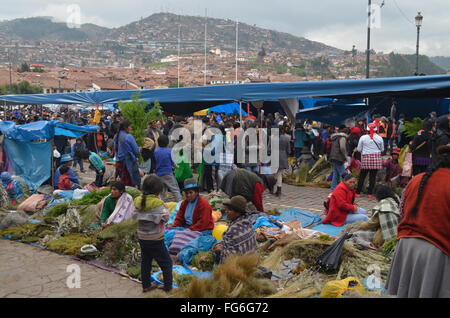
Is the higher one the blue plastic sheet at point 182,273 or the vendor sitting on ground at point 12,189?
the vendor sitting on ground at point 12,189

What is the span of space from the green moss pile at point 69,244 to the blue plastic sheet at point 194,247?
1375mm

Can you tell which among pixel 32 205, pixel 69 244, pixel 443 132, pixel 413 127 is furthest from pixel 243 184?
pixel 413 127

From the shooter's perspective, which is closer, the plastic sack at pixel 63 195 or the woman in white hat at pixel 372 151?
the plastic sack at pixel 63 195

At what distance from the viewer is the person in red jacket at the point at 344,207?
6.30 meters

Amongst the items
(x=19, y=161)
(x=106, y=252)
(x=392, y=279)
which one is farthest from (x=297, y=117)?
(x=392, y=279)

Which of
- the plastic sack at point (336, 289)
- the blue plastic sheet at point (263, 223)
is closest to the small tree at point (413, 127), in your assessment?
the blue plastic sheet at point (263, 223)

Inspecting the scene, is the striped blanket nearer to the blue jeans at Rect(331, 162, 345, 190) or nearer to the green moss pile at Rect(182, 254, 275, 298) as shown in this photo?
the green moss pile at Rect(182, 254, 275, 298)

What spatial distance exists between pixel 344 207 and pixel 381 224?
1.34 metres

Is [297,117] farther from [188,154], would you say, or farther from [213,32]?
[213,32]

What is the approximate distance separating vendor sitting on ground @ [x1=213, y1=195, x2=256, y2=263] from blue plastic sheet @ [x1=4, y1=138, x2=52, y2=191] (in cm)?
599

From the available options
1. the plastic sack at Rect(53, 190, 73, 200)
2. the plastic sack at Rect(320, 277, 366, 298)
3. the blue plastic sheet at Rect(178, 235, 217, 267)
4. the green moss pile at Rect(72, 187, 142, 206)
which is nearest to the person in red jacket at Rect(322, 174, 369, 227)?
the blue plastic sheet at Rect(178, 235, 217, 267)

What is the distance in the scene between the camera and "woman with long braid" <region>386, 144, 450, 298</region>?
269 centimetres

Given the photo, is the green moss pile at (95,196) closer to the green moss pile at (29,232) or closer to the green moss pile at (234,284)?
the green moss pile at (29,232)
